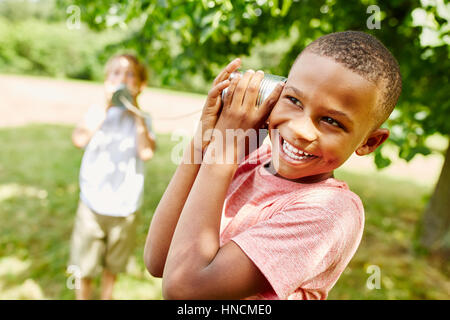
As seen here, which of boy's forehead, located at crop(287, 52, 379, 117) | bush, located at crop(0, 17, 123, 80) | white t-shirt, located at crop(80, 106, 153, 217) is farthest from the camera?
bush, located at crop(0, 17, 123, 80)

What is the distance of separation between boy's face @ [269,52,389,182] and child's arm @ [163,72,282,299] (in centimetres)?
12

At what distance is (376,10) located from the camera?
290cm

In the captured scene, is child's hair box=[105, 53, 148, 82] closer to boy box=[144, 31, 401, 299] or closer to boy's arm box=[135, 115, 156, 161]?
boy's arm box=[135, 115, 156, 161]

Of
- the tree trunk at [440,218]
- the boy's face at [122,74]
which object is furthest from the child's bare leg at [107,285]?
the tree trunk at [440,218]

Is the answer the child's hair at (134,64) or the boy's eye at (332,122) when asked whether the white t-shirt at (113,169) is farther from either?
the boy's eye at (332,122)

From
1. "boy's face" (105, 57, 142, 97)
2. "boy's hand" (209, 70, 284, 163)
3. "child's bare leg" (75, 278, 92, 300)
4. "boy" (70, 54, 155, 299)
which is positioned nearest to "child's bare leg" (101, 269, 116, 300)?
"boy" (70, 54, 155, 299)

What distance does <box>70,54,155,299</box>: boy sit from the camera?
300 cm

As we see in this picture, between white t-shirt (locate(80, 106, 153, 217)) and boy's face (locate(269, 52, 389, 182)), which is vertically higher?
boy's face (locate(269, 52, 389, 182))

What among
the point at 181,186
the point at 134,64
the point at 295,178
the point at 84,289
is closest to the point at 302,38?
the point at 134,64

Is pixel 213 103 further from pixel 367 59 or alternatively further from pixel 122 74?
A: pixel 122 74

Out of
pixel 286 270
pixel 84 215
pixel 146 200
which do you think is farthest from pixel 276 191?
pixel 146 200

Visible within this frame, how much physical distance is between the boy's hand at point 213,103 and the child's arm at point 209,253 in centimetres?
9

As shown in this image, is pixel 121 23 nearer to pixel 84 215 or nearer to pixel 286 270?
pixel 84 215

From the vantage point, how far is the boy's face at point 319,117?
103cm
